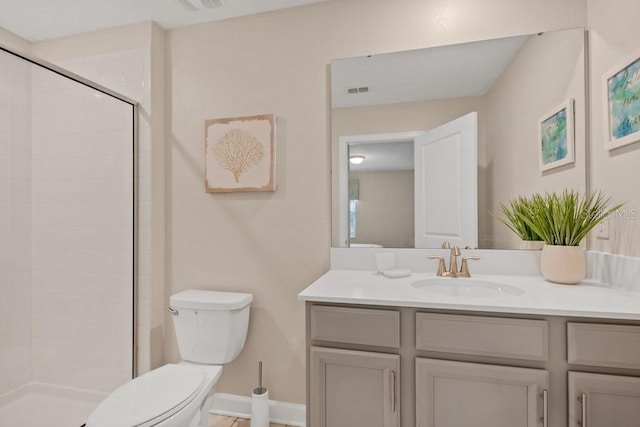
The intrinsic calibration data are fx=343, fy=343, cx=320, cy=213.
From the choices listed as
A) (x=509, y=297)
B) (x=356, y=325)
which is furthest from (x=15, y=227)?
(x=509, y=297)

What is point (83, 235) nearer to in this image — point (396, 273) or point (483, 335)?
point (396, 273)

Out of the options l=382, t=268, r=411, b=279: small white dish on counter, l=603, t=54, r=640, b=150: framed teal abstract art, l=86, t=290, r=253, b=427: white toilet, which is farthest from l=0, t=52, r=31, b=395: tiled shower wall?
l=603, t=54, r=640, b=150: framed teal abstract art

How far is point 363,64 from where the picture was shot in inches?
73.3

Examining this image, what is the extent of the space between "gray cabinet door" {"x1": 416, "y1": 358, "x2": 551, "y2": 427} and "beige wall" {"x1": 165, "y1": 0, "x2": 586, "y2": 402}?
34.3 inches

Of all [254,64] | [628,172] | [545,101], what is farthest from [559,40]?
[254,64]

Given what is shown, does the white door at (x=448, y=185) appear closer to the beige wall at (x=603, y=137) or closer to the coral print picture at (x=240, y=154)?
the beige wall at (x=603, y=137)

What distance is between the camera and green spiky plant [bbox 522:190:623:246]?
1448 mm

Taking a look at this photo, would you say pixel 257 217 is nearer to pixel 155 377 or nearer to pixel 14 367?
pixel 155 377

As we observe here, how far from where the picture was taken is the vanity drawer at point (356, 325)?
49.9 inches

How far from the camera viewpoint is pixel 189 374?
1569 millimetres

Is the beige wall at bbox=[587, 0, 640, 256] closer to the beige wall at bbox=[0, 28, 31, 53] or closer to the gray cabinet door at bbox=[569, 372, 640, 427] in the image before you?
the gray cabinet door at bbox=[569, 372, 640, 427]

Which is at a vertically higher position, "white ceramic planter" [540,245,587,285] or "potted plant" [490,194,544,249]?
"potted plant" [490,194,544,249]

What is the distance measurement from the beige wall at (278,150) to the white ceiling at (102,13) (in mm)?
67

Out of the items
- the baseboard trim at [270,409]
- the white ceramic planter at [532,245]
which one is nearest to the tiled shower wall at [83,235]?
the baseboard trim at [270,409]
